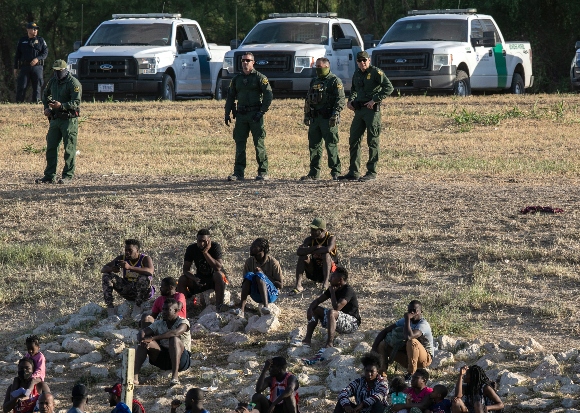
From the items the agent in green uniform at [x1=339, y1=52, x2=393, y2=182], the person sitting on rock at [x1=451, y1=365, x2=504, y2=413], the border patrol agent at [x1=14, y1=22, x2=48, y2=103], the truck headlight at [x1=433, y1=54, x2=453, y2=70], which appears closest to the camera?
the person sitting on rock at [x1=451, y1=365, x2=504, y2=413]

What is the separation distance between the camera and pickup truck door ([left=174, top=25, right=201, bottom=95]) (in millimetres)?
23312

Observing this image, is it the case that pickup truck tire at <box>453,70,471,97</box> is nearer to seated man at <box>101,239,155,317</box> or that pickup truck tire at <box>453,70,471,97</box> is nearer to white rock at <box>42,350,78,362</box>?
seated man at <box>101,239,155,317</box>

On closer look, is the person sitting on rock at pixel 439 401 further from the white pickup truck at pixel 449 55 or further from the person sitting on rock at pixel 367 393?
the white pickup truck at pixel 449 55

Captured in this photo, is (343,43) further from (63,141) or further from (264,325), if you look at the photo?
(264,325)

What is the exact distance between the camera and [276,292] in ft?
36.5

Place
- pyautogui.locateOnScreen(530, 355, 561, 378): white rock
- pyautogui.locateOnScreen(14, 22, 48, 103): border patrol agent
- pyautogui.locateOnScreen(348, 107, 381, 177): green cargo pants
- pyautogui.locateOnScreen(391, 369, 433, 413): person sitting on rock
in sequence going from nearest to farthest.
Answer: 1. pyautogui.locateOnScreen(391, 369, 433, 413): person sitting on rock
2. pyautogui.locateOnScreen(530, 355, 561, 378): white rock
3. pyautogui.locateOnScreen(348, 107, 381, 177): green cargo pants
4. pyautogui.locateOnScreen(14, 22, 48, 103): border patrol agent

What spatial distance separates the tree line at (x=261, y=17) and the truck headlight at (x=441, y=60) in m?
7.78

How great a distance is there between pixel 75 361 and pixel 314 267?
251 centimetres

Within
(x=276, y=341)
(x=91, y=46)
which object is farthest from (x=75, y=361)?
(x=91, y=46)

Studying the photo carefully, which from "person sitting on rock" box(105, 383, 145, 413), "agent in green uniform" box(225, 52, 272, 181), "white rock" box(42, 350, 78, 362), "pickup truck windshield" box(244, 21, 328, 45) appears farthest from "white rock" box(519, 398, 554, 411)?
"pickup truck windshield" box(244, 21, 328, 45)

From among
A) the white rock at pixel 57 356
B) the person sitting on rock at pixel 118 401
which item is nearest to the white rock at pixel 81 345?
the white rock at pixel 57 356

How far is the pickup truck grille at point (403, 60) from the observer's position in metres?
22.1

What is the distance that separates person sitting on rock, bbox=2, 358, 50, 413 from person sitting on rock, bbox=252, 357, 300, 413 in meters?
1.63

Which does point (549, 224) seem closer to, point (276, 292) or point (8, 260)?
point (276, 292)
